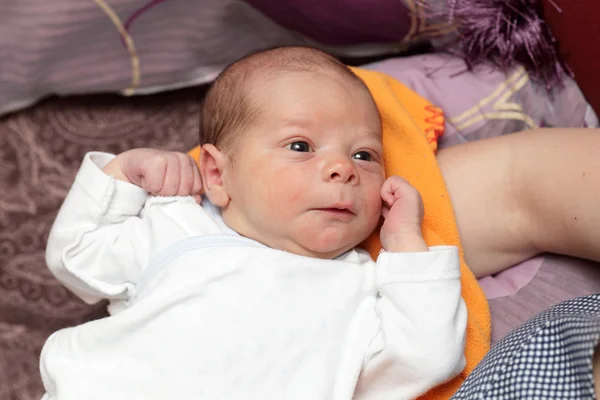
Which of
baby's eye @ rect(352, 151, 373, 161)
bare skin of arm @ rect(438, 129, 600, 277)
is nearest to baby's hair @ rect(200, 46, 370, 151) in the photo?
baby's eye @ rect(352, 151, 373, 161)

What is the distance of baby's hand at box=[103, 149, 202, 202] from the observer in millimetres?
1075

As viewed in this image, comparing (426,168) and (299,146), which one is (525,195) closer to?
(426,168)

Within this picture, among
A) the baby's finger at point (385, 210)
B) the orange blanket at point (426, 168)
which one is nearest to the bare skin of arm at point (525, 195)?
the orange blanket at point (426, 168)

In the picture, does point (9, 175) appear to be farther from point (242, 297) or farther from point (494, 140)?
point (494, 140)

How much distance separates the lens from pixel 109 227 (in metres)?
1.09

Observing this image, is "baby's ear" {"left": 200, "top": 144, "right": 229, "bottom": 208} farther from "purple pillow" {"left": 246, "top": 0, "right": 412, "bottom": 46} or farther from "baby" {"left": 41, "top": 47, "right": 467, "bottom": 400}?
"purple pillow" {"left": 246, "top": 0, "right": 412, "bottom": 46}

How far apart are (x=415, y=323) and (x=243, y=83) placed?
46 cm

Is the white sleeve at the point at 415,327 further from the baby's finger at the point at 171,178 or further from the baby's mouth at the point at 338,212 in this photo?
the baby's finger at the point at 171,178

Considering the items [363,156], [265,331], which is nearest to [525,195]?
[363,156]

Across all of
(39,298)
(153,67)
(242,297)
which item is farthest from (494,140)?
(39,298)

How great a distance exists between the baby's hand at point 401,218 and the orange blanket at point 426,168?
7 centimetres

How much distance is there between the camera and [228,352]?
→ 3.12ft

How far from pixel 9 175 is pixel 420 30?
3.10ft

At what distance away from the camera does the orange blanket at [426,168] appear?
107 centimetres
